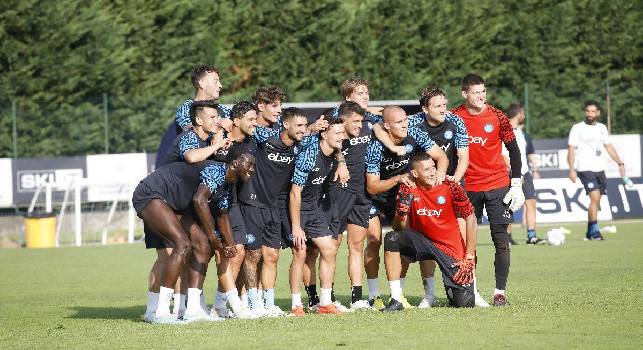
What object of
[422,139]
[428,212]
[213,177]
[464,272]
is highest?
[422,139]

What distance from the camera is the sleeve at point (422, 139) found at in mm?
11766

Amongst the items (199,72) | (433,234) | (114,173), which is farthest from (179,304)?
(114,173)

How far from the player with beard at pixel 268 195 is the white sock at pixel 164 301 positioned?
1.03 m

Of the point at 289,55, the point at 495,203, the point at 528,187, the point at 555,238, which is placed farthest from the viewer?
the point at 289,55

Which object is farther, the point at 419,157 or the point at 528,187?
the point at 528,187

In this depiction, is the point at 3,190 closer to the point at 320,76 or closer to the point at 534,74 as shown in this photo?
the point at 320,76

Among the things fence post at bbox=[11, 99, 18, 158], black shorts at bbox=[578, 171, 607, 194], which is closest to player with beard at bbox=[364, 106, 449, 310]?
black shorts at bbox=[578, 171, 607, 194]

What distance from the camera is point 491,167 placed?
12.1m

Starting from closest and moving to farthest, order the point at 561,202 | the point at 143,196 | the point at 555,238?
the point at 143,196, the point at 555,238, the point at 561,202

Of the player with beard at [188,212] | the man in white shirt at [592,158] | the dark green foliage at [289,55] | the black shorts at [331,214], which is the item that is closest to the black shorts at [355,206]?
the black shorts at [331,214]

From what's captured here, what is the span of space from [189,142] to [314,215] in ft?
5.02

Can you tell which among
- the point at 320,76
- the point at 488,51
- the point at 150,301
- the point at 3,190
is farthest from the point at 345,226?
the point at 488,51

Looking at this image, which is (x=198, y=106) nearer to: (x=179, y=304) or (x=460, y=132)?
(x=179, y=304)

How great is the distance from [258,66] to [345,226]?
24.3 metres
